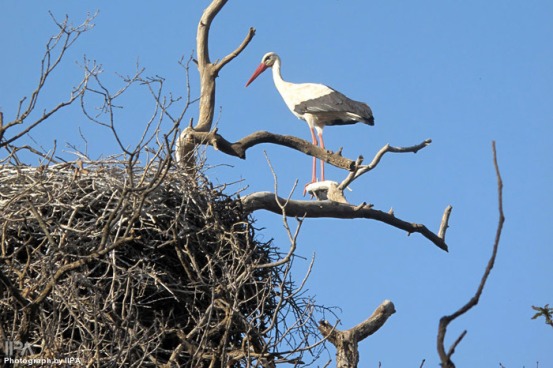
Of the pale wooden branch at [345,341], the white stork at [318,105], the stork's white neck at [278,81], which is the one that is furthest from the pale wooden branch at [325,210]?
the stork's white neck at [278,81]

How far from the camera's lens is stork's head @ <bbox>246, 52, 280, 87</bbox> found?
13.4 metres

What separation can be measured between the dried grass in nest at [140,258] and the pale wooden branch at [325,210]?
1.03 meters

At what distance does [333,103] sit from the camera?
12.1 m

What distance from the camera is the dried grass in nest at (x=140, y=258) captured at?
5.55 metres

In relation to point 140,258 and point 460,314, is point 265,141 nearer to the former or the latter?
point 140,258

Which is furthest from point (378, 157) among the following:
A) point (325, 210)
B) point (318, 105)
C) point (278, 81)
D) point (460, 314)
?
point (460, 314)

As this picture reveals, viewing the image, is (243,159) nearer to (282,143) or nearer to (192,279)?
(282,143)

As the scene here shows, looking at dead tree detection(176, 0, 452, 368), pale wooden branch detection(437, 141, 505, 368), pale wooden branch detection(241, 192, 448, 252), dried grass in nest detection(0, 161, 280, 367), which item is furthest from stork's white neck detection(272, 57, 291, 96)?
pale wooden branch detection(437, 141, 505, 368)

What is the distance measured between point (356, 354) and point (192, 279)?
1138 millimetres

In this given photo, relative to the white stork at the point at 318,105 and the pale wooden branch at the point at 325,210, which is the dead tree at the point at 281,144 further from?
the white stork at the point at 318,105

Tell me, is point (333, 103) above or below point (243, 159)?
above

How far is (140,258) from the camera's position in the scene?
19.9 ft

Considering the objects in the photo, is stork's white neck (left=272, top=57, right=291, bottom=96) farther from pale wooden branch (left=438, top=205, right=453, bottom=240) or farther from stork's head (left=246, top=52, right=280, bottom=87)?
pale wooden branch (left=438, top=205, right=453, bottom=240)

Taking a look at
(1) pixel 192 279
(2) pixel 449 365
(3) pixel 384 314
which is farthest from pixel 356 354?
(2) pixel 449 365
